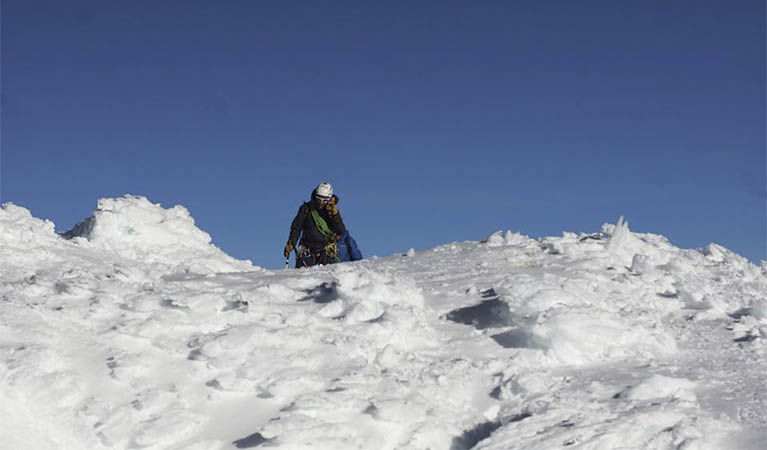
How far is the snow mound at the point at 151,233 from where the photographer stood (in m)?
16.1

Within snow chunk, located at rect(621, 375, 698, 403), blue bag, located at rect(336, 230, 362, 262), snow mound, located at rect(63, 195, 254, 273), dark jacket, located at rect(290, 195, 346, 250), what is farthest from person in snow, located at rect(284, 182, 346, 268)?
snow chunk, located at rect(621, 375, 698, 403)

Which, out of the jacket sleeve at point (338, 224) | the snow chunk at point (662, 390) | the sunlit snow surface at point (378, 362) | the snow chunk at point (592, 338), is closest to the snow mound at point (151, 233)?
the jacket sleeve at point (338, 224)

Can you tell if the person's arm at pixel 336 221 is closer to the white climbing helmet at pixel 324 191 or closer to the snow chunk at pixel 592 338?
the white climbing helmet at pixel 324 191

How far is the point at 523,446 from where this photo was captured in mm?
5086

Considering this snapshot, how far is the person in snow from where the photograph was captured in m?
13.4

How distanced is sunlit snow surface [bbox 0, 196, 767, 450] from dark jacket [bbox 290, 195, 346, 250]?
15.9ft

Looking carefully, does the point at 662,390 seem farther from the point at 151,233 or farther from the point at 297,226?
the point at 151,233

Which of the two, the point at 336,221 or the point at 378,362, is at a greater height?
the point at 336,221

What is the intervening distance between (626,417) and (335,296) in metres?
3.07

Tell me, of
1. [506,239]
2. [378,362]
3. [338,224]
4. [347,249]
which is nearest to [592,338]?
[378,362]

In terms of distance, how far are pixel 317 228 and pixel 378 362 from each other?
24.6 feet

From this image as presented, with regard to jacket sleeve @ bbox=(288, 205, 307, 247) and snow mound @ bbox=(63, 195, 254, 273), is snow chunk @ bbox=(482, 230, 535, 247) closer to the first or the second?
jacket sleeve @ bbox=(288, 205, 307, 247)

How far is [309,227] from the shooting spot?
13.5 meters

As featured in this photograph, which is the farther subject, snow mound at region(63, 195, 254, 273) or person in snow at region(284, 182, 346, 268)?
snow mound at region(63, 195, 254, 273)
